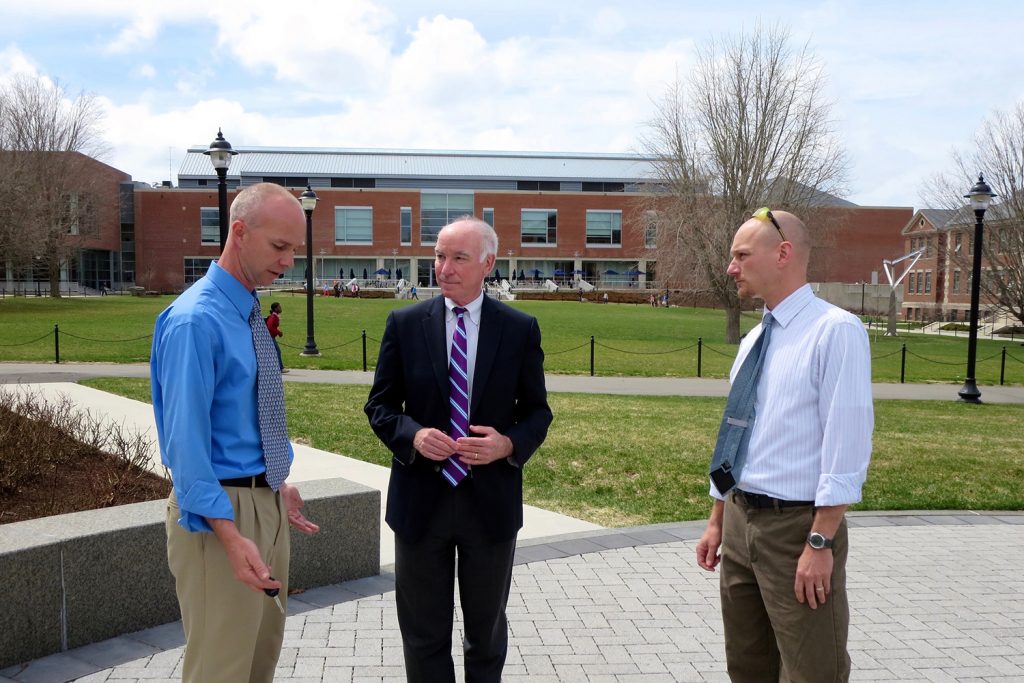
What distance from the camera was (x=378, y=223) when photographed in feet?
256

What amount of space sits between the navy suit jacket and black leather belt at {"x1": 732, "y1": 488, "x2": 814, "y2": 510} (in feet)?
2.53

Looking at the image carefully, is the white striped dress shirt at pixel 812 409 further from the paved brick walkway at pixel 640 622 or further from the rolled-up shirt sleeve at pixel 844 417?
the paved brick walkway at pixel 640 622

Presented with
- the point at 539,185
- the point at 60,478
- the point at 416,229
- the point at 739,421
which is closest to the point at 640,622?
the point at 739,421

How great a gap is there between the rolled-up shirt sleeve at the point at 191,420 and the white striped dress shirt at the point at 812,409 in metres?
1.81

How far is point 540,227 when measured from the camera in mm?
79812

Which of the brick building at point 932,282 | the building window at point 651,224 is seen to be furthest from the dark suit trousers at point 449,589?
the brick building at point 932,282

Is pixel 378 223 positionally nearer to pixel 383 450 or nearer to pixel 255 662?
pixel 383 450

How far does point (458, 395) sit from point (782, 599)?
1.41 metres

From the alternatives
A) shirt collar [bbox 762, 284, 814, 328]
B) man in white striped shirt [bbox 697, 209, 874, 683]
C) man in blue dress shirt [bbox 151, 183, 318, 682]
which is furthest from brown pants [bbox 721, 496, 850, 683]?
man in blue dress shirt [bbox 151, 183, 318, 682]

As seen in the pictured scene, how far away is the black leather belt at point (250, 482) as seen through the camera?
8.73 ft

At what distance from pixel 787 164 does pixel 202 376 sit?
33.6 metres

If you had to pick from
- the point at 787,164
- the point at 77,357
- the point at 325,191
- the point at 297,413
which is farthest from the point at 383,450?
the point at 325,191

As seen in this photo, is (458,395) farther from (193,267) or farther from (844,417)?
(193,267)

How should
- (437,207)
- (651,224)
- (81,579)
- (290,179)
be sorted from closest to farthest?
(81,579) → (651,224) → (290,179) → (437,207)
